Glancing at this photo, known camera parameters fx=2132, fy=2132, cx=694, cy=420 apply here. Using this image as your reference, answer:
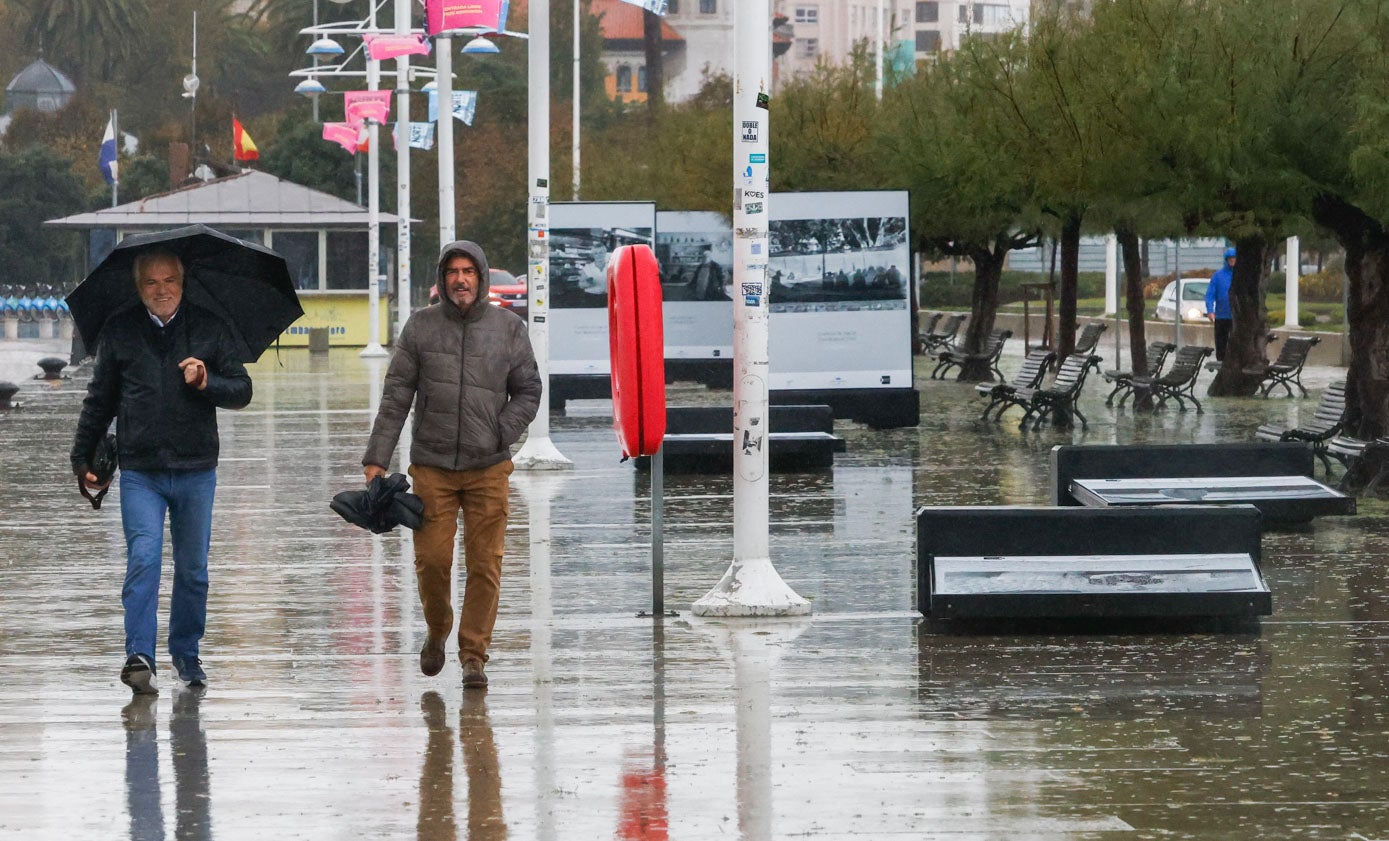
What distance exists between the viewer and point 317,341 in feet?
156

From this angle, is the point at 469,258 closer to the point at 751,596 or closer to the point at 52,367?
the point at 751,596

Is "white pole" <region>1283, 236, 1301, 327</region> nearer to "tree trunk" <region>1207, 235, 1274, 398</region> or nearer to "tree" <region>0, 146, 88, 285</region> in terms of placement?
"tree trunk" <region>1207, 235, 1274, 398</region>

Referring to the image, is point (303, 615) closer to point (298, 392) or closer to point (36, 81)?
point (298, 392)

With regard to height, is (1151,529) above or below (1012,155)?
below

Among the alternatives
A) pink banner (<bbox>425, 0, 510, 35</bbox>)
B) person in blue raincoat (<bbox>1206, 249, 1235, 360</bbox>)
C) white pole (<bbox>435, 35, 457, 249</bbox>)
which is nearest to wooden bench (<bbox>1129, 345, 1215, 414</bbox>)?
person in blue raincoat (<bbox>1206, 249, 1235, 360</bbox>)

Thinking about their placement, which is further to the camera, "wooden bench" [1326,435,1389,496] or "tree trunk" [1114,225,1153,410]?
"tree trunk" [1114,225,1153,410]

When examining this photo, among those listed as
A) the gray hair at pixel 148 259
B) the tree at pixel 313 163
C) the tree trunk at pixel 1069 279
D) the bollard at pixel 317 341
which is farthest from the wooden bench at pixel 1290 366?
the tree at pixel 313 163

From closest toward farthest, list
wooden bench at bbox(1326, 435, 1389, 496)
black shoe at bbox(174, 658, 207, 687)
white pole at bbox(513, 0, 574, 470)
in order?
1. black shoe at bbox(174, 658, 207, 687)
2. wooden bench at bbox(1326, 435, 1389, 496)
3. white pole at bbox(513, 0, 574, 470)

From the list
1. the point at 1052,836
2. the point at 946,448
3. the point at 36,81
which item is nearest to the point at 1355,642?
the point at 1052,836

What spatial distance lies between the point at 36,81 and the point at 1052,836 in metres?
97.3

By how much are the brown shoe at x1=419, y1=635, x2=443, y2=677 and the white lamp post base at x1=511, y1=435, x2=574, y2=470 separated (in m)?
10.1

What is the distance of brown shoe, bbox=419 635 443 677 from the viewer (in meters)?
8.83

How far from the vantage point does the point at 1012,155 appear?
23078 millimetres

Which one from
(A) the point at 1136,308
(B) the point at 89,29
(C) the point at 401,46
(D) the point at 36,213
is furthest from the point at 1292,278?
(B) the point at 89,29
